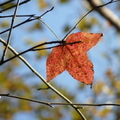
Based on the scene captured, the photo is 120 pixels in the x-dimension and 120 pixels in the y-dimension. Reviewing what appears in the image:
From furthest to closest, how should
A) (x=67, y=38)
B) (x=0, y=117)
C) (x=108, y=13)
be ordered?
(x=0, y=117) → (x=108, y=13) → (x=67, y=38)

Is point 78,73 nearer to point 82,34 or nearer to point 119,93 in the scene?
point 82,34

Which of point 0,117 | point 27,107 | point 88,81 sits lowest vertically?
point 88,81

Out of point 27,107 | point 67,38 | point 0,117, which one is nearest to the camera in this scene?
point 67,38

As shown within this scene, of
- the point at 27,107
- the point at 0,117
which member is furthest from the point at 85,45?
the point at 27,107

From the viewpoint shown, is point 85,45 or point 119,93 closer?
point 85,45

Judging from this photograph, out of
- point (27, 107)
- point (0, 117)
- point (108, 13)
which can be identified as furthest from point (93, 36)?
point (27, 107)

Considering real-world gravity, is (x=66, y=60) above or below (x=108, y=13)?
below

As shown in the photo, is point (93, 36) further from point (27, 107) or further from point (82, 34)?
point (27, 107)
